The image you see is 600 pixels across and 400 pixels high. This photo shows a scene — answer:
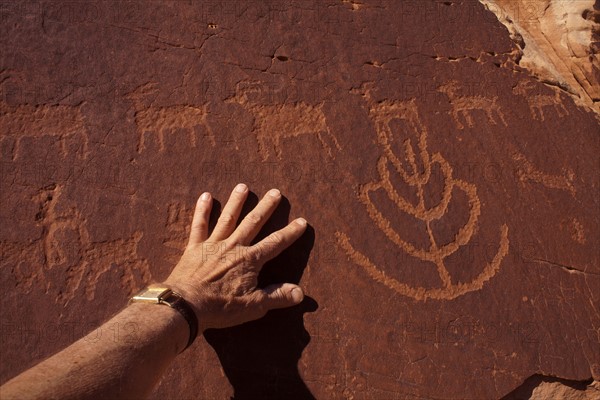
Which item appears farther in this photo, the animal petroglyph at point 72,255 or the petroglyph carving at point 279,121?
the petroglyph carving at point 279,121

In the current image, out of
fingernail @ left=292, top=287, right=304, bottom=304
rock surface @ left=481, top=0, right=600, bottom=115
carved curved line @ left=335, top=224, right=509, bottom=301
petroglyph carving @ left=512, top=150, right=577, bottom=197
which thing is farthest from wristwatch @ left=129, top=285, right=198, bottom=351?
rock surface @ left=481, top=0, right=600, bottom=115

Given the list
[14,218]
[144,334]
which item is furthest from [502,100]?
[14,218]

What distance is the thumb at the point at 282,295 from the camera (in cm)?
181

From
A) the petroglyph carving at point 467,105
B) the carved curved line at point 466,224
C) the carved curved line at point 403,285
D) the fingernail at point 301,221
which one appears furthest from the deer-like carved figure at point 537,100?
the fingernail at point 301,221

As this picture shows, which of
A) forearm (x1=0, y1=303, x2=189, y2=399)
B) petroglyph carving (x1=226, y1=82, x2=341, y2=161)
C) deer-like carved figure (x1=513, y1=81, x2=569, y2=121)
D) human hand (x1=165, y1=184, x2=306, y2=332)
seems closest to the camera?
forearm (x1=0, y1=303, x2=189, y2=399)

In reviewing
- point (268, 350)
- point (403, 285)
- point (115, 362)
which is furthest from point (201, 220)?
point (403, 285)

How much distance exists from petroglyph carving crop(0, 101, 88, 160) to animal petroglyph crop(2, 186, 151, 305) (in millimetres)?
150

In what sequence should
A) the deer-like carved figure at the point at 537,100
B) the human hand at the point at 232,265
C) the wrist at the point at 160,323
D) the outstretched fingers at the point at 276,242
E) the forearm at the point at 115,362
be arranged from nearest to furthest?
the forearm at the point at 115,362 → the wrist at the point at 160,323 → the human hand at the point at 232,265 → the outstretched fingers at the point at 276,242 → the deer-like carved figure at the point at 537,100

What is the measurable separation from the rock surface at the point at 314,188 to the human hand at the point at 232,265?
2.3 inches

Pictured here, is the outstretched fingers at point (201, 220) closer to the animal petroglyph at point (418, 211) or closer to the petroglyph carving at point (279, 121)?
the petroglyph carving at point (279, 121)

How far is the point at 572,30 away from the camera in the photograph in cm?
281

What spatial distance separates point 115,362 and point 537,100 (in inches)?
71.7

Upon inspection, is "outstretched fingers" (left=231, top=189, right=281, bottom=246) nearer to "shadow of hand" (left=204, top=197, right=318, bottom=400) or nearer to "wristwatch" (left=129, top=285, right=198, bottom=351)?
"shadow of hand" (left=204, top=197, right=318, bottom=400)

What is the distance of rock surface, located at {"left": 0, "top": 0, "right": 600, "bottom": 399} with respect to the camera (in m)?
1.80
